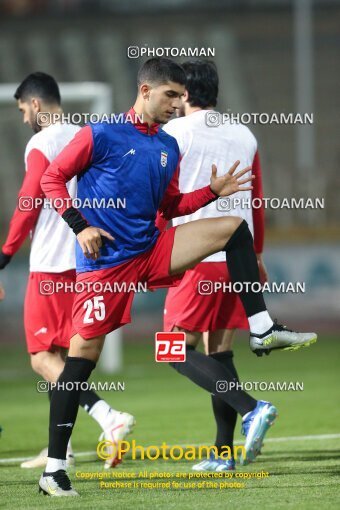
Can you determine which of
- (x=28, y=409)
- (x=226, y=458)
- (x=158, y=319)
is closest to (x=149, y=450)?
(x=226, y=458)

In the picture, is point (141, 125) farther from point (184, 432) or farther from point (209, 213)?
point (184, 432)

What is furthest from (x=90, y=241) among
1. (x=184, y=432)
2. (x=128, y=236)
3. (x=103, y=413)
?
(x=184, y=432)

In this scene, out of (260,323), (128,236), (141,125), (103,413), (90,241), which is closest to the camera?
(90,241)

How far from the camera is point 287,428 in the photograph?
830 cm

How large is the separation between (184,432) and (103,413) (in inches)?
76.9

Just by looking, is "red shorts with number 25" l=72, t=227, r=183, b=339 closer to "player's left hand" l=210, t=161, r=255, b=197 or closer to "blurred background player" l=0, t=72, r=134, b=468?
"player's left hand" l=210, t=161, r=255, b=197

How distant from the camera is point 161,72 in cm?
543

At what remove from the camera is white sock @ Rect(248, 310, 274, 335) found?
5.24m

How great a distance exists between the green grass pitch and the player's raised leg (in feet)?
2.39

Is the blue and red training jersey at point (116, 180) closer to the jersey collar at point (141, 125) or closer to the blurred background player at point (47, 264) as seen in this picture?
the jersey collar at point (141, 125)

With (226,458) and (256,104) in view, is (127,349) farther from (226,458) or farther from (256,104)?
(256,104)

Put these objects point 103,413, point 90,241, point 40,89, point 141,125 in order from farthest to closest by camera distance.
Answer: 1. point 40,89
2. point 103,413
3. point 141,125
4. point 90,241

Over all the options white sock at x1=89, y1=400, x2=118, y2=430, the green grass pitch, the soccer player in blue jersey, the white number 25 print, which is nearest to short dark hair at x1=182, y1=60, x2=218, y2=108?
the soccer player in blue jersey

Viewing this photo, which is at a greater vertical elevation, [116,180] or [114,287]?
[116,180]
